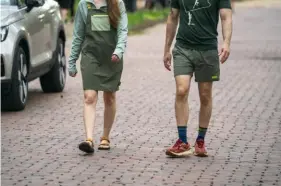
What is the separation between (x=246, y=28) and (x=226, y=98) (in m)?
17.6

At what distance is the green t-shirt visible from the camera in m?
10.3

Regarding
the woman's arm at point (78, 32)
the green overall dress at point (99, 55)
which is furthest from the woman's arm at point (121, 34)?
the woman's arm at point (78, 32)

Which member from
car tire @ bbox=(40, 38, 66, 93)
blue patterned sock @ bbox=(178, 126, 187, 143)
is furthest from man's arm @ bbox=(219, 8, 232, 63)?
car tire @ bbox=(40, 38, 66, 93)

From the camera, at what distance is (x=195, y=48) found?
410 inches

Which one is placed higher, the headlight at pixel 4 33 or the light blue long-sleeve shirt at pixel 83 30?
the light blue long-sleeve shirt at pixel 83 30

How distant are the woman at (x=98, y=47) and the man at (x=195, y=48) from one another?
1.62 feet

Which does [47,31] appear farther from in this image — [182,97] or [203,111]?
[182,97]

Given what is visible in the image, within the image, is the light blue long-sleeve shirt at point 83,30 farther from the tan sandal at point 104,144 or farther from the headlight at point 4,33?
the headlight at point 4,33

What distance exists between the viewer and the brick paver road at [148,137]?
9.36 meters

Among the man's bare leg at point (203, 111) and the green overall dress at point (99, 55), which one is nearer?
the man's bare leg at point (203, 111)

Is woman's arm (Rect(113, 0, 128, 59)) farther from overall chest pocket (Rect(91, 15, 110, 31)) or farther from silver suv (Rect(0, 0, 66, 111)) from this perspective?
silver suv (Rect(0, 0, 66, 111))

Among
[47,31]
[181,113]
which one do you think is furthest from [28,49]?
[181,113]

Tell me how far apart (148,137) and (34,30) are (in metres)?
3.49

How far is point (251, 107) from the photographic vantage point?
14320mm
